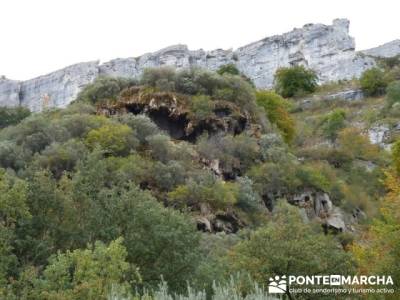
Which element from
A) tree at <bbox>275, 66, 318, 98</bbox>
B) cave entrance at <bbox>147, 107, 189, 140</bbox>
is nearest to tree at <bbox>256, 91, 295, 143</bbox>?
cave entrance at <bbox>147, 107, 189, 140</bbox>

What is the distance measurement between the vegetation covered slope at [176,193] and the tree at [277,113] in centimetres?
13

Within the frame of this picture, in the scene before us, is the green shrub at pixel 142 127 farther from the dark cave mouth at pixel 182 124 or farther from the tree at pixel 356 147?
the tree at pixel 356 147

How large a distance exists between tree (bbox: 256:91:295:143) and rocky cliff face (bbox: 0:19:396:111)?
37.0m

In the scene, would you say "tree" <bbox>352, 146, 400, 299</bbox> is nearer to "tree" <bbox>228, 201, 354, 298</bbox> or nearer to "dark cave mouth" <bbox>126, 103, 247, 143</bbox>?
"tree" <bbox>228, 201, 354, 298</bbox>

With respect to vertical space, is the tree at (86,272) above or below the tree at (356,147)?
below

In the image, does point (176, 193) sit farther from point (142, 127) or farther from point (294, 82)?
point (294, 82)

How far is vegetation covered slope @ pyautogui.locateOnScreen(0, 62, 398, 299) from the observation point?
1334 cm

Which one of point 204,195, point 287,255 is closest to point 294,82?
point 204,195

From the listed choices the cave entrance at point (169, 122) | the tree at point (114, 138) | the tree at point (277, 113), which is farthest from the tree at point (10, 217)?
the tree at point (277, 113)

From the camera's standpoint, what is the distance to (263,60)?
84312 mm

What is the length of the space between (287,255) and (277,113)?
30.4 m

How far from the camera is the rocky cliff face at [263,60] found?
3201 inches

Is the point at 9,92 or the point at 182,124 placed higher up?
the point at 9,92

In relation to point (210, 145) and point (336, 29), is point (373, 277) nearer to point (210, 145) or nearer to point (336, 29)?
point (210, 145)
